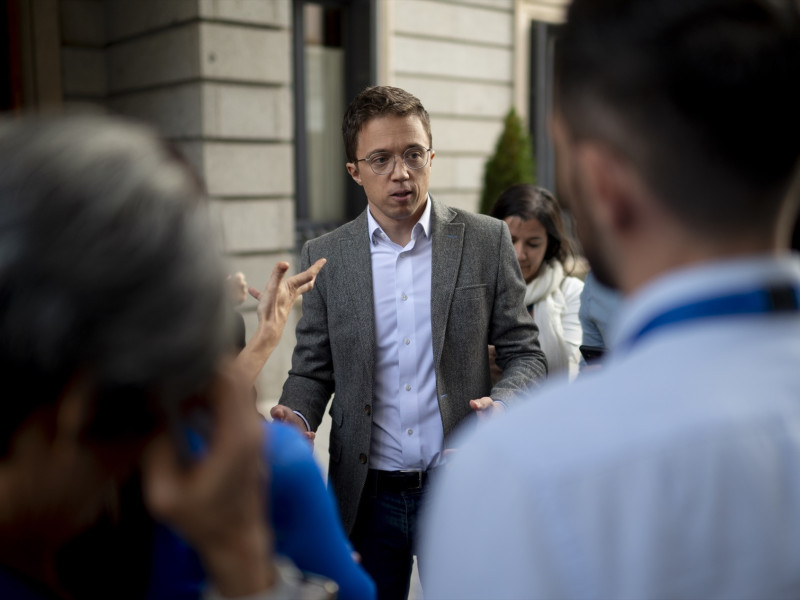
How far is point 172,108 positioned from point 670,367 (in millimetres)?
6285

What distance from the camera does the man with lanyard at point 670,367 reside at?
773 mm

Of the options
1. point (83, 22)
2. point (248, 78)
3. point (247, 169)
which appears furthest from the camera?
point (83, 22)

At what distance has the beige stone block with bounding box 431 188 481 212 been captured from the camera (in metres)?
9.28

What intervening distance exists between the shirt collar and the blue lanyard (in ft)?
6.55

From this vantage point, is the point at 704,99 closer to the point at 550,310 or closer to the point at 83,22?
the point at 550,310

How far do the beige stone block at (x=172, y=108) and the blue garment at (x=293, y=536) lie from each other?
217 inches

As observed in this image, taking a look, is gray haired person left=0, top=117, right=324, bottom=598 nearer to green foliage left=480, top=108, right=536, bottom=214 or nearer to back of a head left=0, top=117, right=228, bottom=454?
back of a head left=0, top=117, right=228, bottom=454

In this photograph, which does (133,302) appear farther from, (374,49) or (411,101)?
(374,49)

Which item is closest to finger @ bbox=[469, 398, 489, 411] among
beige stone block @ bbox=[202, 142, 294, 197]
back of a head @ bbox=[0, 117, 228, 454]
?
back of a head @ bbox=[0, 117, 228, 454]

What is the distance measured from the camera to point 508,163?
377 inches

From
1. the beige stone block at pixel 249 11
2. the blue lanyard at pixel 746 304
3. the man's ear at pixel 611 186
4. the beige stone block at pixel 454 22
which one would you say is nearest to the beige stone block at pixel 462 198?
the beige stone block at pixel 454 22

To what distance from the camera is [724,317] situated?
2.72 feet

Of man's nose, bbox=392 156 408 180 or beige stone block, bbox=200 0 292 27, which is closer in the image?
man's nose, bbox=392 156 408 180

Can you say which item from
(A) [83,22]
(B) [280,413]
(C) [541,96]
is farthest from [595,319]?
(C) [541,96]
